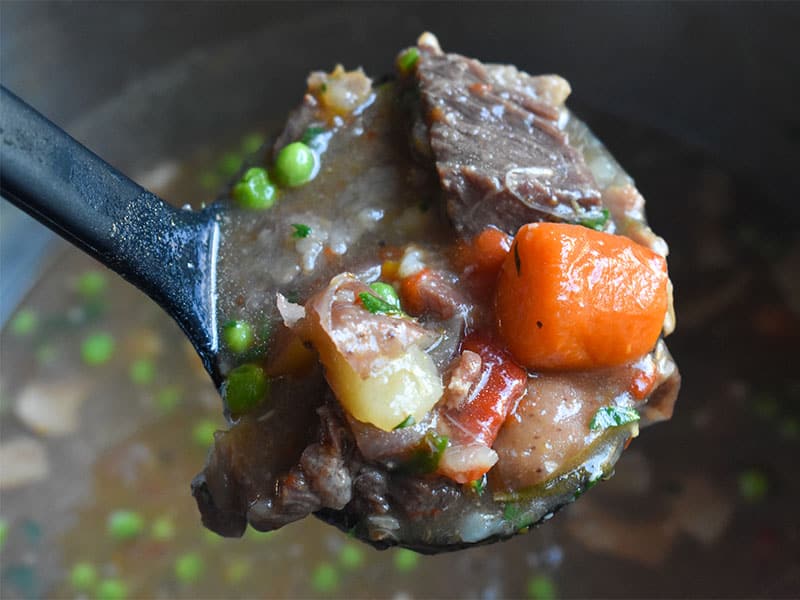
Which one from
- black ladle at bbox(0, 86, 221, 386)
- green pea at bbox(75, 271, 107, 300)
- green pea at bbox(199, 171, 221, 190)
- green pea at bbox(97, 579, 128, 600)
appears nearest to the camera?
black ladle at bbox(0, 86, 221, 386)

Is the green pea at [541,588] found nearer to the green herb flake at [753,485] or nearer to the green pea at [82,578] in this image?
the green herb flake at [753,485]

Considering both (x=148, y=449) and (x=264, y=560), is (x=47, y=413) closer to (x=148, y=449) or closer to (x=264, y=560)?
(x=148, y=449)

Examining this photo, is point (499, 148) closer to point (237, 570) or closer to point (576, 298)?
point (576, 298)

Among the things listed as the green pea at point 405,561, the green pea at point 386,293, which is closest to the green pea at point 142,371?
the green pea at point 405,561

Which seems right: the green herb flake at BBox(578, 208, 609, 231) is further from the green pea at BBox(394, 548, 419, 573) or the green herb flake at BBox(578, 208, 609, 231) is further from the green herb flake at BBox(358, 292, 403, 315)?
the green pea at BBox(394, 548, 419, 573)

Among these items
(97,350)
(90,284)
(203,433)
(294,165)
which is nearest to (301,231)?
(294,165)

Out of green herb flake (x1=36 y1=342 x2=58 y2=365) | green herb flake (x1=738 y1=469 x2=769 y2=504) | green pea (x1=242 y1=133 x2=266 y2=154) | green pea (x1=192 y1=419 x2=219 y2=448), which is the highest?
green pea (x1=242 y1=133 x2=266 y2=154)

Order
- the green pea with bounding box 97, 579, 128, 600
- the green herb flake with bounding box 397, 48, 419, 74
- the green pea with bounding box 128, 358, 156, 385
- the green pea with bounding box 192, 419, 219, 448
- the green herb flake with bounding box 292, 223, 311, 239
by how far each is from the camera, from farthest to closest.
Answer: the green pea with bounding box 128, 358, 156, 385 → the green pea with bounding box 192, 419, 219, 448 → the green pea with bounding box 97, 579, 128, 600 → the green herb flake with bounding box 397, 48, 419, 74 → the green herb flake with bounding box 292, 223, 311, 239

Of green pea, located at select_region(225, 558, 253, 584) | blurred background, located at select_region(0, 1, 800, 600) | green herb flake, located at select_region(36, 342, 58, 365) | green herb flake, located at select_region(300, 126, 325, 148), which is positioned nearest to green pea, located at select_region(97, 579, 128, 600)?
blurred background, located at select_region(0, 1, 800, 600)
